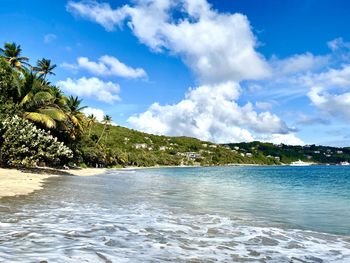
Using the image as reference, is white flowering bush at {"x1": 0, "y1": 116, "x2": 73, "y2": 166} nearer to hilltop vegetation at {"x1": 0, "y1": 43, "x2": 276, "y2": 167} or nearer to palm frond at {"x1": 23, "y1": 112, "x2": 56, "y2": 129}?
hilltop vegetation at {"x1": 0, "y1": 43, "x2": 276, "y2": 167}

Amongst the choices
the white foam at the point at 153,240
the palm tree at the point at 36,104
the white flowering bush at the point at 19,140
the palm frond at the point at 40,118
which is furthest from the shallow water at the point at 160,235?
the palm tree at the point at 36,104

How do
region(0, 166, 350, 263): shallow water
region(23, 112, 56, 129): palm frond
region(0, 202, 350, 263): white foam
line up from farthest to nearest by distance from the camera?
region(23, 112, 56, 129): palm frond < region(0, 166, 350, 263): shallow water < region(0, 202, 350, 263): white foam

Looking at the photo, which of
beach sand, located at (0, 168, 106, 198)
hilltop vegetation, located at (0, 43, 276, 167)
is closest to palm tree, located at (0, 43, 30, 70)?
hilltop vegetation, located at (0, 43, 276, 167)

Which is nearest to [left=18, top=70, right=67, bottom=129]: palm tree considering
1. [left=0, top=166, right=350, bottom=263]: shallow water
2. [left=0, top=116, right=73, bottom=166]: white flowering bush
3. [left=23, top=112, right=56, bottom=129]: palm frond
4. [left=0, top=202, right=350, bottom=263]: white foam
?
[left=23, top=112, right=56, bottom=129]: palm frond

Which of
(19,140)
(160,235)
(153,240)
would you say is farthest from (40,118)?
(153,240)

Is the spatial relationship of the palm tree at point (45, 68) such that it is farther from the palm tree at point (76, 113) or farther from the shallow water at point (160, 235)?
the shallow water at point (160, 235)

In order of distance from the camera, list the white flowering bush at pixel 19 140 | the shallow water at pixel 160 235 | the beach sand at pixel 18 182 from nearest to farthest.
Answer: the shallow water at pixel 160 235
the beach sand at pixel 18 182
the white flowering bush at pixel 19 140

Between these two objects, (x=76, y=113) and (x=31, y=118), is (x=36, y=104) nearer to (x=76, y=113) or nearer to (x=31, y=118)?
(x=31, y=118)

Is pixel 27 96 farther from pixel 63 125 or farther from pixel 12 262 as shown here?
pixel 12 262

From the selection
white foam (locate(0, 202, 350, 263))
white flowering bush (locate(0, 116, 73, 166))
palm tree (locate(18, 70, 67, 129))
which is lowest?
white foam (locate(0, 202, 350, 263))

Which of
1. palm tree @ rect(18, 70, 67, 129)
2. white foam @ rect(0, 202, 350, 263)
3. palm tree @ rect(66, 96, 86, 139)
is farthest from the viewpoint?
palm tree @ rect(66, 96, 86, 139)

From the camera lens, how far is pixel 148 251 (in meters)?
7.63

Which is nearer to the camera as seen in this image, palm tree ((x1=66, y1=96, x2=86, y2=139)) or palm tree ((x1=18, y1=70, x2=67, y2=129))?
palm tree ((x1=18, y1=70, x2=67, y2=129))

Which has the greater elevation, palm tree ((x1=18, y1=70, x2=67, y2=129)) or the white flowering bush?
palm tree ((x1=18, y1=70, x2=67, y2=129))
